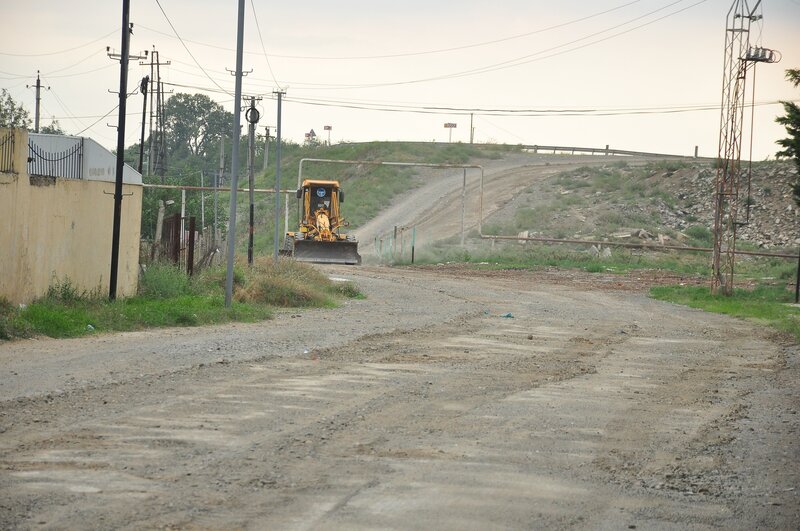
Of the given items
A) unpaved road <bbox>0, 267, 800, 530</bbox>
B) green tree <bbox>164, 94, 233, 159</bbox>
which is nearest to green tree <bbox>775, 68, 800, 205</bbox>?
unpaved road <bbox>0, 267, 800, 530</bbox>

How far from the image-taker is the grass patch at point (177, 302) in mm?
18719

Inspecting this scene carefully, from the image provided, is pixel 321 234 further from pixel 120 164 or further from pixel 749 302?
pixel 120 164

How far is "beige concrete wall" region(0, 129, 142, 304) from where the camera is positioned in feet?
66.7

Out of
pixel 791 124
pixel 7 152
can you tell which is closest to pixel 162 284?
pixel 7 152

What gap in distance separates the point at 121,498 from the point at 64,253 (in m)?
15.9

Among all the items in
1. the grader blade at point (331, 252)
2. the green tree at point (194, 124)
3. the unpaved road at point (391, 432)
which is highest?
the green tree at point (194, 124)

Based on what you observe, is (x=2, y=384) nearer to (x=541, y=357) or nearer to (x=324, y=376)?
(x=324, y=376)

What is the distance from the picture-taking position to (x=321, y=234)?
4625 centimetres

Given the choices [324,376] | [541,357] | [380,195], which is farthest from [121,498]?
[380,195]

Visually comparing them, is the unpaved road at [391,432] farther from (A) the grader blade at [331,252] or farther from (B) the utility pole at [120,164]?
(A) the grader blade at [331,252]

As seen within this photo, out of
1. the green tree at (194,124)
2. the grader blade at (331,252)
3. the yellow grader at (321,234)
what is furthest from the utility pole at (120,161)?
the green tree at (194,124)

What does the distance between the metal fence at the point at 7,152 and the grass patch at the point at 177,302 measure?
2569 millimetres

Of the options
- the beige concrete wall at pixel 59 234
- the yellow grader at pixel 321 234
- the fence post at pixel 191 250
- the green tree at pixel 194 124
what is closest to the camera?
the beige concrete wall at pixel 59 234

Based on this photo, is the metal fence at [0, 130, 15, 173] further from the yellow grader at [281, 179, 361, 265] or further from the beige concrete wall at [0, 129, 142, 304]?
the yellow grader at [281, 179, 361, 265]
